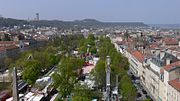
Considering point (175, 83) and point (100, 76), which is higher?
point (175, 83)

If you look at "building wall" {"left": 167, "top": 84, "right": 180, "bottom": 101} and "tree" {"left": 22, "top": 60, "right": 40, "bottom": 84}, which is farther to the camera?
"tree" {"left": 22, "top": 60, "right": 40, "bottom": 84}

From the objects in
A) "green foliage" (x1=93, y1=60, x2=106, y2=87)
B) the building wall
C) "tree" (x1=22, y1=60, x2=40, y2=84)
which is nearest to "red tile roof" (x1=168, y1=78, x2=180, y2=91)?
the building wall

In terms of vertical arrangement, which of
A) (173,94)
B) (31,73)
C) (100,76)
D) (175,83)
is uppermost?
(175,83)

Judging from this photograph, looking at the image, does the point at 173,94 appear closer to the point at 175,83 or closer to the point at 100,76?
the point at 175,83

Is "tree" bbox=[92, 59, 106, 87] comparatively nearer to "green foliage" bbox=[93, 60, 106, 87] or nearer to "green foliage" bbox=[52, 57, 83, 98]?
"green foliage" bbox=[93, 60, 106, 87]

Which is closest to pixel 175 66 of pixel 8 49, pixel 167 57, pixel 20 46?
pixel 167 57

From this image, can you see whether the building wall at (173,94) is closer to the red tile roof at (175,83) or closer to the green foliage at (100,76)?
the red tile roof at (175,83)

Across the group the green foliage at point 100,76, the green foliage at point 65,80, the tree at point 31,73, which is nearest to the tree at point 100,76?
the green foliage at point 100,76

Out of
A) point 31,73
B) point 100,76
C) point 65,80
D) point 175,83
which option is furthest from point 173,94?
point 31,73

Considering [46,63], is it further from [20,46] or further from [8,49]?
[20,46]

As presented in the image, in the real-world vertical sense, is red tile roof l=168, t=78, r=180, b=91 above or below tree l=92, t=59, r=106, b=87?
above

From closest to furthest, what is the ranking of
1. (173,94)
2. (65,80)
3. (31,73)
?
(173,94)
(65,80)
(31,73)
